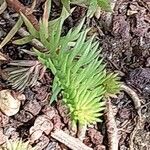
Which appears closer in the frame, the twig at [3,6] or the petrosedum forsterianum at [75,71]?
the petrosedum forsterianum at [75,71]

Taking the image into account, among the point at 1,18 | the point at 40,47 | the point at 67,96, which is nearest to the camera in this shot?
the point at 67,96

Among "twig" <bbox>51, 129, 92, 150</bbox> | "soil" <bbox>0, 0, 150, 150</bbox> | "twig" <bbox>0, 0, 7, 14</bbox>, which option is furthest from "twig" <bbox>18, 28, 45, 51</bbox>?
"twig" <bbox>51, 129, 92, 150</bbox>

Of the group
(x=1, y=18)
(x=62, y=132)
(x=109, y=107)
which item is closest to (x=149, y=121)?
(x=109, y=107)

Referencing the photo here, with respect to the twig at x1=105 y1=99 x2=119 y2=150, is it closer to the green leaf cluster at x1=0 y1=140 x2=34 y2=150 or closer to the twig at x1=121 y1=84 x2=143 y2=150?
the twig at x1=121 y1=84 x2=143 y2=150

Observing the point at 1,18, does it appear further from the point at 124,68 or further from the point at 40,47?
the point at 124,68

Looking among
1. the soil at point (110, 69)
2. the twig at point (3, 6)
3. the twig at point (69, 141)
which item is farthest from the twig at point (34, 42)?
the twig at point (69, 141)

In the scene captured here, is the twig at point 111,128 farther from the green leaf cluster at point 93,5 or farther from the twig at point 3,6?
the twig at point 3,6

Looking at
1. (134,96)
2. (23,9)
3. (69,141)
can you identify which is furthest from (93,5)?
(69,141)

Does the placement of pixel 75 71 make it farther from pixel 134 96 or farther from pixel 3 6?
pixel 3 6
